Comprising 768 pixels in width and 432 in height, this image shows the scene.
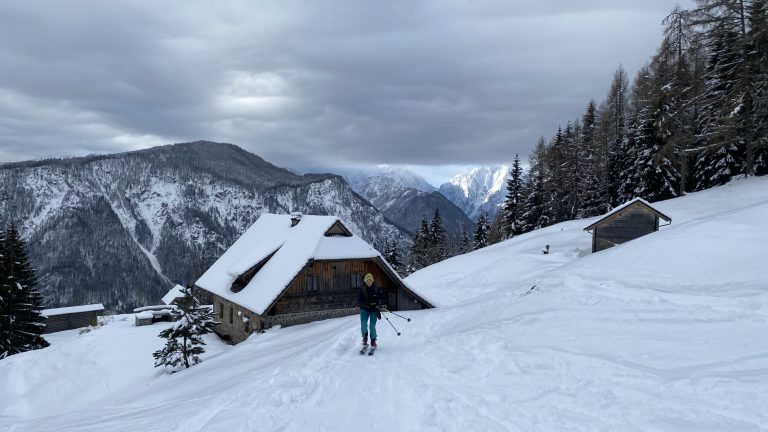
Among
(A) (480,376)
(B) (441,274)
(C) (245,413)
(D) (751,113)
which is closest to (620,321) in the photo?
(A) (480,376)

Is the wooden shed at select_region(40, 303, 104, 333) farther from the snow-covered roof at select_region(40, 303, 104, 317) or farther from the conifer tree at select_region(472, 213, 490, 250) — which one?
the conifer tree at select_region(472, 213, 490, 250)

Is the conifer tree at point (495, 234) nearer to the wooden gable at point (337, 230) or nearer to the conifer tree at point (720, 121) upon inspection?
the conifer tree at point (720, 121)

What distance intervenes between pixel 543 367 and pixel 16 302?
129ft

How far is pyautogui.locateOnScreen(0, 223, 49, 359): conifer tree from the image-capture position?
103ft

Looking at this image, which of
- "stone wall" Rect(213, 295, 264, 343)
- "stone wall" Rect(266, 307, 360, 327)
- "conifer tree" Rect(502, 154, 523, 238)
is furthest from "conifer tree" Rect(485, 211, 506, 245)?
"stone wall" Rect(213, 295, 264, 343)

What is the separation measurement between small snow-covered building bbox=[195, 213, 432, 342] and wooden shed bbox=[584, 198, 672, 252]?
15164 mm

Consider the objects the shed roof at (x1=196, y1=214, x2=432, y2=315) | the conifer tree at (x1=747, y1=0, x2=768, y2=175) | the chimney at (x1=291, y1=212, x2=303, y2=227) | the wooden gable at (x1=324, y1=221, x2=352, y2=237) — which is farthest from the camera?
the conifer tree at (x1=747, y1=0, x2=768, y2=175)

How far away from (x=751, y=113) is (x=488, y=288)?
25.0 meters

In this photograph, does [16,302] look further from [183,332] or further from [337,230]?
[337,230]

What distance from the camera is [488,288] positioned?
26.5 metres

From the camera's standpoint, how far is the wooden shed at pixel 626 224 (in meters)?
28.9

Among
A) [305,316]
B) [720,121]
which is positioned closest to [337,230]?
[305,316]

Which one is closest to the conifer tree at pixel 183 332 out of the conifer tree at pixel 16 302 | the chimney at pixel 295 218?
the chimney at pixel 295 218

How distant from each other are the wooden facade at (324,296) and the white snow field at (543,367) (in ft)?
10.2
